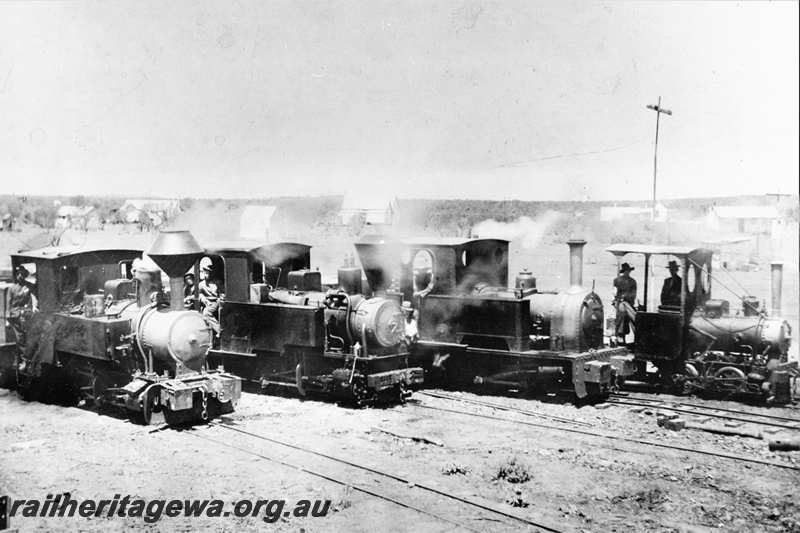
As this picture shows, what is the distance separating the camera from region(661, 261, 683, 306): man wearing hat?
1452cm

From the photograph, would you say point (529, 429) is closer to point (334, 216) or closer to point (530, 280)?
point (530, 280)

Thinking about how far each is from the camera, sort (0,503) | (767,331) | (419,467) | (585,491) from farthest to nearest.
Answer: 1. (767,331)
2. (419,467)
3. (585,491)
4. (0,503)

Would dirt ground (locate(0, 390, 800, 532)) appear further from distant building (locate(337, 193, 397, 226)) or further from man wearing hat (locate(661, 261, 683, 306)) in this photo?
distant building (locate(337, 193, 397, 226))

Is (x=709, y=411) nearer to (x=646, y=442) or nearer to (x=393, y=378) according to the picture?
(x=646, y=442)

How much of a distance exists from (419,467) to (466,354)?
5.36m

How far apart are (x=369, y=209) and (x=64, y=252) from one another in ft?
90.6

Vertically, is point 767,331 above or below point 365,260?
below

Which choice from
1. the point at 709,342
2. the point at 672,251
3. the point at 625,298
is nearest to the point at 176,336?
the point at 625,298

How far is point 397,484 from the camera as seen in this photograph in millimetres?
8867

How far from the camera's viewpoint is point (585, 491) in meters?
8.76

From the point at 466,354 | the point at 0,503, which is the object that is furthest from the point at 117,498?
the point at 466,354

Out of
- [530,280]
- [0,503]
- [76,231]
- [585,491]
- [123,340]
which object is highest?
[76,231]

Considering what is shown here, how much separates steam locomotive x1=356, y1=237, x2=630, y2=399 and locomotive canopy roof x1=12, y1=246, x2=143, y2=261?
4.90 m

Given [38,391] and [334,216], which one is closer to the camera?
[38,391]
